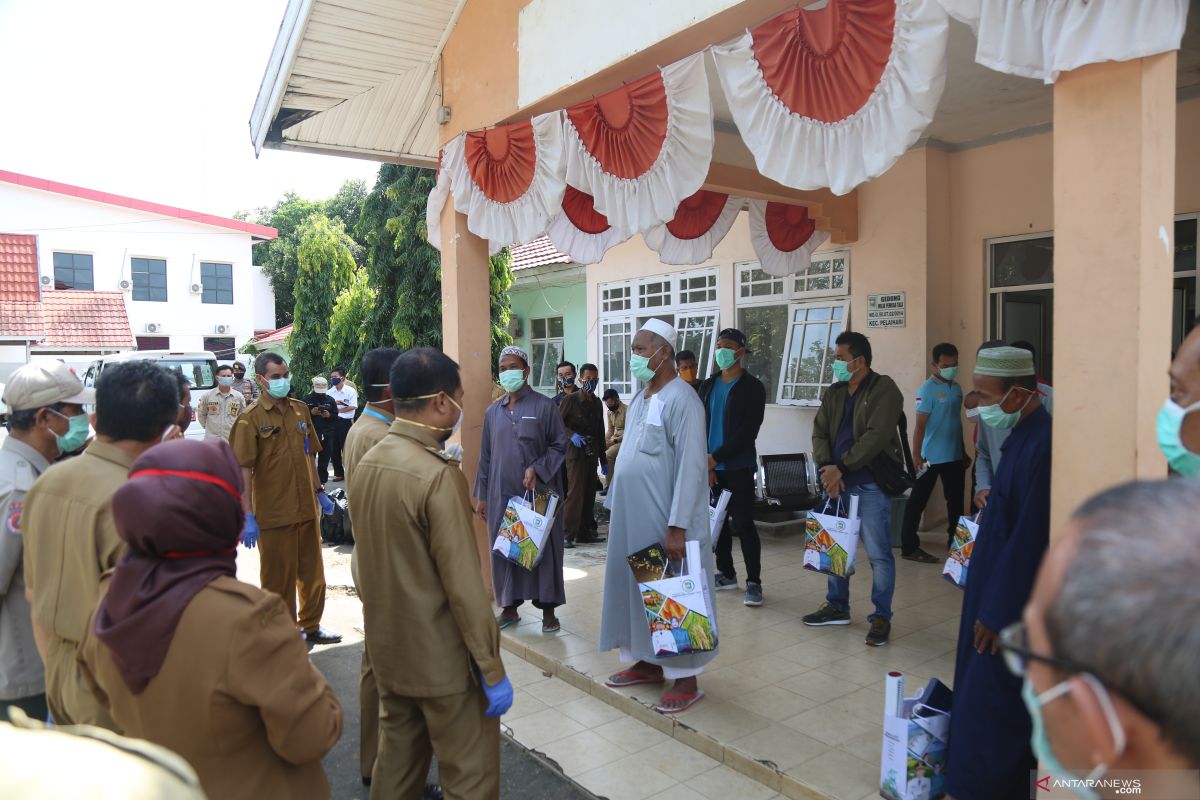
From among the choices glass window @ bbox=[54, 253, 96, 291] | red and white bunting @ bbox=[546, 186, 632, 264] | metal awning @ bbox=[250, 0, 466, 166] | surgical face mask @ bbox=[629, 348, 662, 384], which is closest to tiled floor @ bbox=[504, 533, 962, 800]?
surgical face mask @ bbox=[629, 348, 662, 384]

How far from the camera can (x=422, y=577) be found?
8.55 ft

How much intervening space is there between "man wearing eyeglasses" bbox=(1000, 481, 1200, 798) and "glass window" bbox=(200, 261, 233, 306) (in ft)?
89.7

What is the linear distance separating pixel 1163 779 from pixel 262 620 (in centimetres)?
156

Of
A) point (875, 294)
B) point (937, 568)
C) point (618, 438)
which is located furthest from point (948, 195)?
point (618, 438)

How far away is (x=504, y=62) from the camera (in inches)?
214

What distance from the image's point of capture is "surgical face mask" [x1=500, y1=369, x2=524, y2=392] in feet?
16.9

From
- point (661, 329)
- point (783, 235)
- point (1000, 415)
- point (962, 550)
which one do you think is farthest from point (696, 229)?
point (1000, 415)

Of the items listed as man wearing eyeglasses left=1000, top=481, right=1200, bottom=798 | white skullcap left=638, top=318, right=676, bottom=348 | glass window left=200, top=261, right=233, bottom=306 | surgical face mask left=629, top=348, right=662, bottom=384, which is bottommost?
man wearing eyeglasses left=1000, top=481, right=1200, bottom=798

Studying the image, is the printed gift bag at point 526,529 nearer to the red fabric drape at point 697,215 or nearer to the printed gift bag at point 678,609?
the printed gift bag at point 678,609

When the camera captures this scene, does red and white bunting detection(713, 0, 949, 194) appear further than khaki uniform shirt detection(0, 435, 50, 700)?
Yes

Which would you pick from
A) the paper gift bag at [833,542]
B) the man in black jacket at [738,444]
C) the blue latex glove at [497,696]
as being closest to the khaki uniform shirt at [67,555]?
the blue latex glove at [497,696]

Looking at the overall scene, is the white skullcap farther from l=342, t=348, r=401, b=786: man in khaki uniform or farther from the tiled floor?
the tiled floor

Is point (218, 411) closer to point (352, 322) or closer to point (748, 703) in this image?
point (352, 322)

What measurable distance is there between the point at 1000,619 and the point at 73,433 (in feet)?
11.2
